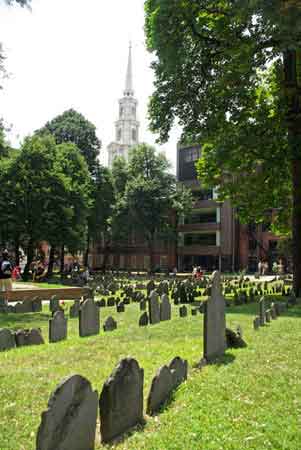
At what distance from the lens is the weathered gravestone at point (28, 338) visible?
30.4 feet

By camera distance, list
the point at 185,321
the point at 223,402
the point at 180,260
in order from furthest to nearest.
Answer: the point at 180,260, the point at 185,321, the point at 223,402

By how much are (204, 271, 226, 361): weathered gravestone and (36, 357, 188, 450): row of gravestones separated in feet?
6.06

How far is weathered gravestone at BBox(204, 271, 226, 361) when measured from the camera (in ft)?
24.5

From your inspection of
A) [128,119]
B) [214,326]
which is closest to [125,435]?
[214,326]

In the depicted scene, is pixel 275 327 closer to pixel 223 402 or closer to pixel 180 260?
pixel 223 402

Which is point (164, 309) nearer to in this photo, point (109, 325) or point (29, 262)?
point (109, 325)

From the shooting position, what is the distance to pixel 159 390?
5.45 meters

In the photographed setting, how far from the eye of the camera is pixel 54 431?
3.99 meters

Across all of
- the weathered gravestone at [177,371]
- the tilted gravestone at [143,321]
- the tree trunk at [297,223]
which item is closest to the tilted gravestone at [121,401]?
the weathered gravestone at [177,371]

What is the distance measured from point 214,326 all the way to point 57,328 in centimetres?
401

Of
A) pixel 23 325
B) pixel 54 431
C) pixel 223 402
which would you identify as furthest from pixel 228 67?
pixel 54 431

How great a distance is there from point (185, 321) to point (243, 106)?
1255cm

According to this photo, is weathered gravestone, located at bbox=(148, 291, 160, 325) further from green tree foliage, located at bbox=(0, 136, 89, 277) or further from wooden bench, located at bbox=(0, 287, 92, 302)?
green tree foliage, located at bbox=(0, 136, 89, 277)

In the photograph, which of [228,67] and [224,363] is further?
[228,67]
